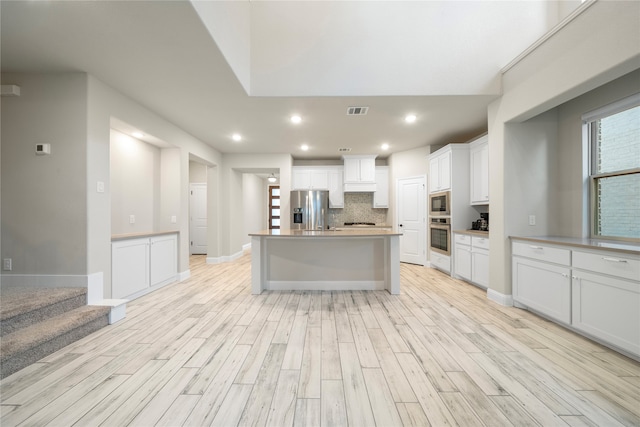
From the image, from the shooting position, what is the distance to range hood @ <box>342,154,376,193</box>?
252 inches

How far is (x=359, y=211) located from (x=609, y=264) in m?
4.98

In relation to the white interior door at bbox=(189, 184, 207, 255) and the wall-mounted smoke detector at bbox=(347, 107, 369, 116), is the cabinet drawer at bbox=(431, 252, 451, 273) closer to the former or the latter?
the wall-mounted smoke detector at bbox=(347, 107, 369, 116)

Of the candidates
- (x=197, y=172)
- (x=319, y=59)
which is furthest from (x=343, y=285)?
(x=197, y=172)

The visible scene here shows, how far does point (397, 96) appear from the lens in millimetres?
3311

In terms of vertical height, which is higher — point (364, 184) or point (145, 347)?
point (364, 184)

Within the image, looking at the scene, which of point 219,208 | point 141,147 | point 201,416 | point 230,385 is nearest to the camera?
point 201,416

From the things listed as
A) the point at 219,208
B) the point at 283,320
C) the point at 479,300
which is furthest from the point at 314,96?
the point at 219,208

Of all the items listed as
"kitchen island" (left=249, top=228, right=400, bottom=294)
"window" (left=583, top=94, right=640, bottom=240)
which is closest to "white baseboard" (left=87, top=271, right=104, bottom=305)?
"kitchen island" (left=249, top=228, right=400, bottom=294)

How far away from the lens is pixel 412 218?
19.4 feet

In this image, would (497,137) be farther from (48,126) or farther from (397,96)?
(48,126)

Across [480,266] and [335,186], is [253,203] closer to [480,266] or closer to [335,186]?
[335,186]

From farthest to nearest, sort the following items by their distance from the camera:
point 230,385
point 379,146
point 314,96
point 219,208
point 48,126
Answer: point 219,208
point 379,146
point 314,96
point 48,126
point 230,385

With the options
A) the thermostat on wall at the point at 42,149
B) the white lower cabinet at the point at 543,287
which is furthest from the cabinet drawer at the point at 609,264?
the thermostat on wall at the point at 42,149

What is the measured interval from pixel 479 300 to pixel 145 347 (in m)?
3.76
